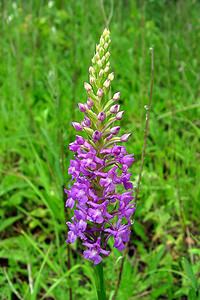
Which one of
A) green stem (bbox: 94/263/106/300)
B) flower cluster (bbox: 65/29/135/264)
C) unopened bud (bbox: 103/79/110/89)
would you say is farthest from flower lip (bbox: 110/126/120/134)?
green stem (bbox: 94/263/106/300)

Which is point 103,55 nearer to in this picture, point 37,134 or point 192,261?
point 192,261

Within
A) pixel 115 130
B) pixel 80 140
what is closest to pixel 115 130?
pixel 115 130

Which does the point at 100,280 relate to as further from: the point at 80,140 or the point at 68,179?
the point at 68,179

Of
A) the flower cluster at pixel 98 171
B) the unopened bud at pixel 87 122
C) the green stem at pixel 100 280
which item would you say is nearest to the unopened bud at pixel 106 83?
the flower cluster at pixel 98 171

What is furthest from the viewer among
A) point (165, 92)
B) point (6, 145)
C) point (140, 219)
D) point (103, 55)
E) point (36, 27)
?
point (36, 27)

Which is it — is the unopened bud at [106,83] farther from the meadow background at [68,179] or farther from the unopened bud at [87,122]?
the meadow background at [68,179]

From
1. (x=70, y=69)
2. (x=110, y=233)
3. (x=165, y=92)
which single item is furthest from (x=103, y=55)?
(x=70, y=69)
